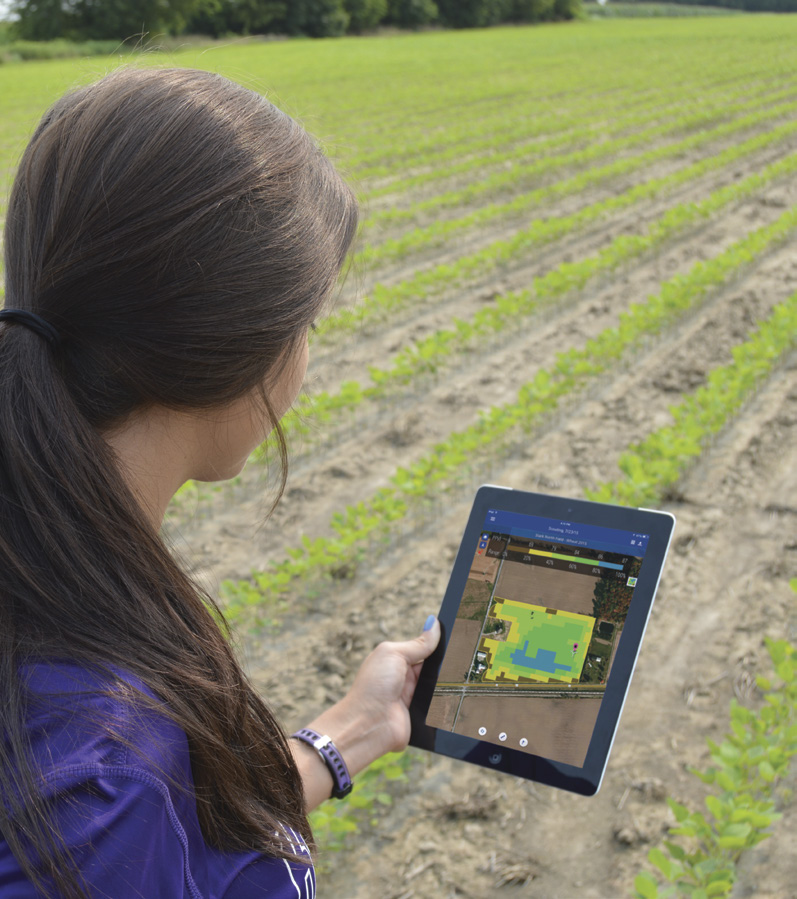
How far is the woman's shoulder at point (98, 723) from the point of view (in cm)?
76

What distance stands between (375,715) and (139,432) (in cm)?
73

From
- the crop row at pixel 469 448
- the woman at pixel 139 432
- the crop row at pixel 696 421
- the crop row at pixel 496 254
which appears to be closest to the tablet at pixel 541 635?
the woman at pixel 139 432

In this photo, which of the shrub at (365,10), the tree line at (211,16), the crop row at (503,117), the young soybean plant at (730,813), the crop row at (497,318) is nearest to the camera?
the young soybean plant at (730,813)

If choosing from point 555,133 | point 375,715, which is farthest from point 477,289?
point 555,133

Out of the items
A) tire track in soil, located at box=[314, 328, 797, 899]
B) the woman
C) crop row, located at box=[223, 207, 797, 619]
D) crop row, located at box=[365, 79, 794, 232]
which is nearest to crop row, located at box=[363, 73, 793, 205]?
crop row, located at box=[365, 79, 794, 232]

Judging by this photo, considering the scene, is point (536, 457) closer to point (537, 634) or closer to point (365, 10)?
point (537, 634)

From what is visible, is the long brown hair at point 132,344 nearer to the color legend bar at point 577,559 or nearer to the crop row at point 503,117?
the color legend bar at point 577,559

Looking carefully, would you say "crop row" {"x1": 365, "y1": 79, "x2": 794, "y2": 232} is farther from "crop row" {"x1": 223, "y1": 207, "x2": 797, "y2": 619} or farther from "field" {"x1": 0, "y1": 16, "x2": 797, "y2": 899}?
"crop row" {"x1": 223, "y1": 207, "x2": 797, "y2": 619}

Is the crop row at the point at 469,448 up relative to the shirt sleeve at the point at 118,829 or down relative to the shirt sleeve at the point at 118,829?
down

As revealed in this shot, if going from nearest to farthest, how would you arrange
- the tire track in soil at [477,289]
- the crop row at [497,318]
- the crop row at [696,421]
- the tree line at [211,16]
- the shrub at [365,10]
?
1. the crop row at [696,421]
2. the crop row at [497,318]
3. the tire track in soil at [477,289]
4. the tree line at [211,16]
5. the shrub at [365,10]

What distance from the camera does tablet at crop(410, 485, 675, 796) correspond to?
4.49 feet

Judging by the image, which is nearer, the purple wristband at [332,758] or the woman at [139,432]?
the woman at [139,432]

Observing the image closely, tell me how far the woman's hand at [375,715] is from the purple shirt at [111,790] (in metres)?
0.65
